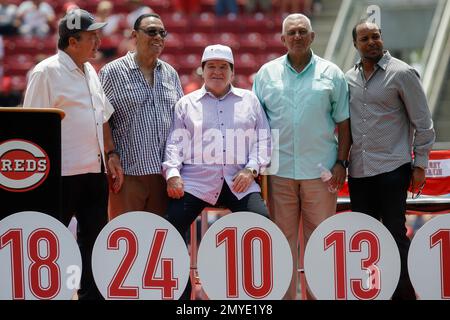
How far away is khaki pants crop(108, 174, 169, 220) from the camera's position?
6.51 m

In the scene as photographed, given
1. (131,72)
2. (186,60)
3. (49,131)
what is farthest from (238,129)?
(186,60)

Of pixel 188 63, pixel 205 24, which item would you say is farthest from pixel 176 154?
pixel 205 24

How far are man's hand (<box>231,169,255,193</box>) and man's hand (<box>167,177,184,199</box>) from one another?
30cm

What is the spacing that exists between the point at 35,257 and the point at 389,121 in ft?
7.40

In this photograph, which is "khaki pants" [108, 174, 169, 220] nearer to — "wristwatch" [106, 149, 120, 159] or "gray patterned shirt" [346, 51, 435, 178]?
"wristwatch" [106, 149, 120, 159]

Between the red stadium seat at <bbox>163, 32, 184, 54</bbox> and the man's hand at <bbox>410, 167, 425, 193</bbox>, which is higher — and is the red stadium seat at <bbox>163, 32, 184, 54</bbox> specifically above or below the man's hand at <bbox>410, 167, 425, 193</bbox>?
below

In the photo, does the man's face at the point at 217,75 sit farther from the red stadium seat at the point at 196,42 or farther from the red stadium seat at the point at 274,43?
the red stadium seat at the point at 196,42

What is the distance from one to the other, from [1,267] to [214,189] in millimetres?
1387

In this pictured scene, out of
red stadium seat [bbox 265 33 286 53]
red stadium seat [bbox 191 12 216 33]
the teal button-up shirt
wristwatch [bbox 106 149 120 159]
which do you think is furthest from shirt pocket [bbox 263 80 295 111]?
red stadium seat [bbox 191 12 216 33]

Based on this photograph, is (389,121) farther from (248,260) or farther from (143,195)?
(143,195)

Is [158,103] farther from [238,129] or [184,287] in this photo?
[184,287]

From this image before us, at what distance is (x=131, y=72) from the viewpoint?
6574mm

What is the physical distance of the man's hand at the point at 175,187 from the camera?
6.20m

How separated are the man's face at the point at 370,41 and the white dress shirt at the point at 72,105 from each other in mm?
1634
